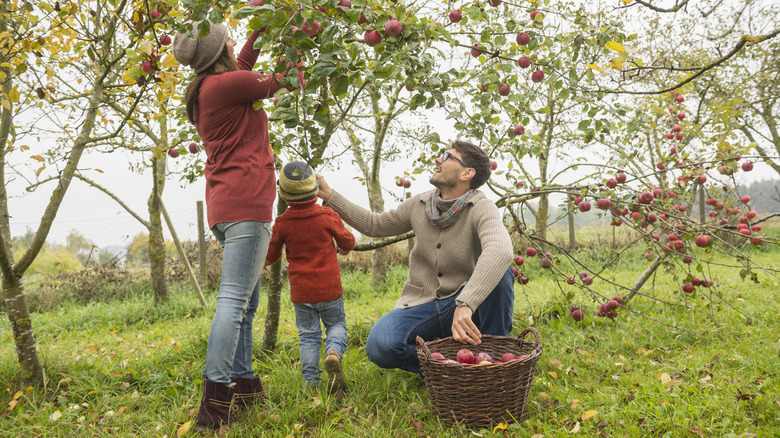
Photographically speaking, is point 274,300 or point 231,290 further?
point 274,300

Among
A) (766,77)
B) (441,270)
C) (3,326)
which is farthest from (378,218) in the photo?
(766,77)

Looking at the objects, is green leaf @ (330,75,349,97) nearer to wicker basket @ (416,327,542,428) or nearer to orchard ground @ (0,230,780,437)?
wicker basket @ (416,327,542,428)

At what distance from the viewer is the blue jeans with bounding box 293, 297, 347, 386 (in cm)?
269

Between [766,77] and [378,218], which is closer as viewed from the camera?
[378,218]

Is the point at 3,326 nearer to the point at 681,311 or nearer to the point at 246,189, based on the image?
the point at 246,189

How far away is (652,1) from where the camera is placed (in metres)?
2.59

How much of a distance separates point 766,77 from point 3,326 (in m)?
10.2

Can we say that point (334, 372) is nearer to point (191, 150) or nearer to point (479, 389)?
point (479, 389)

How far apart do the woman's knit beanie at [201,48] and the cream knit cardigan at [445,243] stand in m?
0.99

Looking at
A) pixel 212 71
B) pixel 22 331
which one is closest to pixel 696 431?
pixel 212 71

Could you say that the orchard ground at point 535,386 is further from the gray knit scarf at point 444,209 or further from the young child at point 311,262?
the gray knit scarf at point 444,209

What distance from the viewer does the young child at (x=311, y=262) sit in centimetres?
268

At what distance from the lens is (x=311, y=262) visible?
2.73m

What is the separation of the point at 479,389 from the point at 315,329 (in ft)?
3.51
